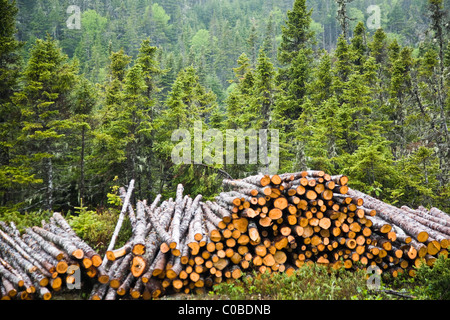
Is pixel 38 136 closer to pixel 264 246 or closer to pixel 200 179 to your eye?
pixel 200 179

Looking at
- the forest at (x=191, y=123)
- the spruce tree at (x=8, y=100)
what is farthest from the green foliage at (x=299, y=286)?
the spruce tree at (x=8, y=100)

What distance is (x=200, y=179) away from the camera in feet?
55.5

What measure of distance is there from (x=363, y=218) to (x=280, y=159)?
36.8 feet

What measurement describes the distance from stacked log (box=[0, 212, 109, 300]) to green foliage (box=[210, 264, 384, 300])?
10.0 feet

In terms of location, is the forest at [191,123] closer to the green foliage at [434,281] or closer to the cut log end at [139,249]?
the green foliage at [434,281]

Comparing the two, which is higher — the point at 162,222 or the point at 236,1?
the point at 236,1

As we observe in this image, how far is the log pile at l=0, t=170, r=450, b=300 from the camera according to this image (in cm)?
674

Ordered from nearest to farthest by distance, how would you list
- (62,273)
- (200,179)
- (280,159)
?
(62,273)
(200,179)
(280,159)

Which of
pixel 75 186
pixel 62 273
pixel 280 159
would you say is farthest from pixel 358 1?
pixel 62 273

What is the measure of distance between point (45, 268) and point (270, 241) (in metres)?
5.54

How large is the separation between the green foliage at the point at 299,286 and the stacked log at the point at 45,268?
305 centimetres

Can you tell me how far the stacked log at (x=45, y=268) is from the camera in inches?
236

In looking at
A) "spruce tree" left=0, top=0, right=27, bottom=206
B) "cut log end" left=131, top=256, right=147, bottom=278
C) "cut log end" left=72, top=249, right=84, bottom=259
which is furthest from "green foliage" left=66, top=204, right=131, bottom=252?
"spruce tree" left=0, top=0, right=27, bottom=206

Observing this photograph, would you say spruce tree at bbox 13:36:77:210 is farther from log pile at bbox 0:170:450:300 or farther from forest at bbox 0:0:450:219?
log pile at bbox 0:170:450:300
